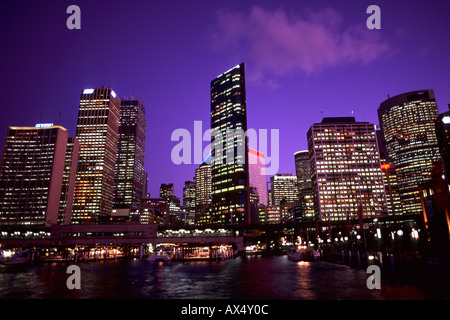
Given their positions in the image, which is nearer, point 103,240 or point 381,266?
point 381,266

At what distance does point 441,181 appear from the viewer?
149 ft

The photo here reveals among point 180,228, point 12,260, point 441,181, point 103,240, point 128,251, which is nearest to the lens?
point 441,181
